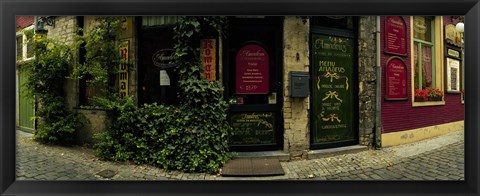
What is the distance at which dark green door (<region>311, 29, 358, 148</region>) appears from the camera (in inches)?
159

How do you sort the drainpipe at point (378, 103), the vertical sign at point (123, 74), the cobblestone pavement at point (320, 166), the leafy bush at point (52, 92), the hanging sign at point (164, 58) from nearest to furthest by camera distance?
the cobblestone pavement at point (320, 166) → the leafy bush at point (52, 92) → the hanging sign at point (164, 58) → the vertical sign at point (123, 74) → the drainpipe at point (378, 103)

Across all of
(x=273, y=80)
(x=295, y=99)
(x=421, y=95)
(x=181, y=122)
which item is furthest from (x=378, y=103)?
(x=181, y=122)

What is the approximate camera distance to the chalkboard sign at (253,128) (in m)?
3.88

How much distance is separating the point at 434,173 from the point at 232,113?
2.82m

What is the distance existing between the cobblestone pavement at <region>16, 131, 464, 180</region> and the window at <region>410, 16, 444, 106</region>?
88cm

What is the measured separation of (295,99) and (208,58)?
1.64 meters

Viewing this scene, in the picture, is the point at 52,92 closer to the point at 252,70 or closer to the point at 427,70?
the point at 252,70

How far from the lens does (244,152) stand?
3.80m

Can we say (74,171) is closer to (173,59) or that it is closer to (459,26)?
(173,59)

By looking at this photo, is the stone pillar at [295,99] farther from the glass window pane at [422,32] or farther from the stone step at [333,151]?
the glass window pane at [422,32]

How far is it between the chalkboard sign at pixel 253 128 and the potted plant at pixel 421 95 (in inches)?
109

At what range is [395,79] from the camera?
4.32 metres

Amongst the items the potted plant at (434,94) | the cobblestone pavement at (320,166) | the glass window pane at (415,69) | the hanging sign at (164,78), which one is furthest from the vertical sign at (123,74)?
the potted plant at (434,94)

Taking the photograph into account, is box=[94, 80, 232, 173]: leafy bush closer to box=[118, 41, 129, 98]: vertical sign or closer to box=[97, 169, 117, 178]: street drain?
box=[118, 41, 129, 98]: vertical sign
